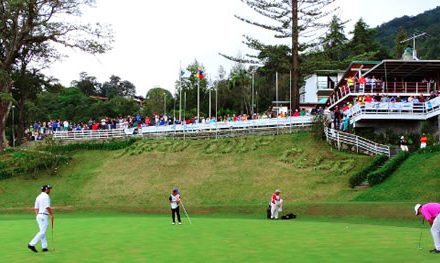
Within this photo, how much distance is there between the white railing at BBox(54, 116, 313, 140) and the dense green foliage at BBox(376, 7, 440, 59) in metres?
50.5

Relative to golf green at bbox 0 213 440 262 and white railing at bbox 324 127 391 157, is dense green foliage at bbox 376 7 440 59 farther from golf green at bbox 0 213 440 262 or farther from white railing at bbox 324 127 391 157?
golf green at bbox 0 213 440 262

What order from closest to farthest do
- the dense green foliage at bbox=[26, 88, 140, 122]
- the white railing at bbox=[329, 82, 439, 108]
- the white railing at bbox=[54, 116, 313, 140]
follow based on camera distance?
the white railing at bbox=[54, 116, 313, 140] < the white railing at bbox=[329, 82, 439, 108] < the dense green foliage at bbox=[26, 88, 140, 122]

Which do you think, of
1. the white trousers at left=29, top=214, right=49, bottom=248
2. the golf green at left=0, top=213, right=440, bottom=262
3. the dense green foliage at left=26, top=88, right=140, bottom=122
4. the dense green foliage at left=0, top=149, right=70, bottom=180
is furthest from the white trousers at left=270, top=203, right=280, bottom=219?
the dense green foliage at left=26, top=88, right=140, bottom=122

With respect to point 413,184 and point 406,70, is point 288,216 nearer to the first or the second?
point 413,184

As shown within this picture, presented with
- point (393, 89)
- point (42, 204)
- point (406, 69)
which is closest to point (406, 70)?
point (406, 69)

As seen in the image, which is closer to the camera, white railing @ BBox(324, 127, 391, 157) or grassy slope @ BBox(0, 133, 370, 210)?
grassy slope @ BBox(0, 133, 370, 210)

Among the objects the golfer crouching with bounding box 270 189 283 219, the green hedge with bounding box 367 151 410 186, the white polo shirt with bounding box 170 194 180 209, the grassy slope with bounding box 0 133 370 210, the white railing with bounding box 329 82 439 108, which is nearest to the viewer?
the white polo shirt with bounding box 170 194 180 209

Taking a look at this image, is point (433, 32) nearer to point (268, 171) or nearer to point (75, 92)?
point (75, 92)

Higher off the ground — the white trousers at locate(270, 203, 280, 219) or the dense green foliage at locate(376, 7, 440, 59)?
the dense green foliage at locate(376, 7, 440, 59)

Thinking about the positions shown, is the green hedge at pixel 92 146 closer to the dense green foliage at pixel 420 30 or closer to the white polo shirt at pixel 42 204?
the white polo shirt at pixel 42 204

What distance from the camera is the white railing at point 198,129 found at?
4191cm

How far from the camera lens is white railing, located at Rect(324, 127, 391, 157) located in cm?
3456

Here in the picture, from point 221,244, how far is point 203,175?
2158 centimetres

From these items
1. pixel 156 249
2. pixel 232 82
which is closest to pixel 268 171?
pixel 156 249
